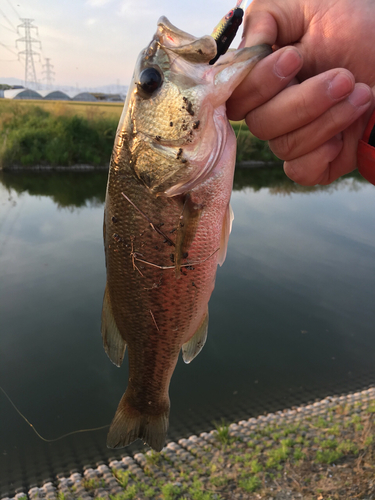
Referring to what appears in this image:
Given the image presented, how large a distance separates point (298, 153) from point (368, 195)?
21206 mm

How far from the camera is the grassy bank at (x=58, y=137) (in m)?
23.8

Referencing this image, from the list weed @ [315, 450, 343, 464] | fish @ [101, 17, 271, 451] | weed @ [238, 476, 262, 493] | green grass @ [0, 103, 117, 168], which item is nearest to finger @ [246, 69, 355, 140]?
fish @ [101, 17, 271, 451]

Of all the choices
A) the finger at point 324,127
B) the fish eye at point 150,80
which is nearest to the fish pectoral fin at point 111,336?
the fish eye at point 150,80

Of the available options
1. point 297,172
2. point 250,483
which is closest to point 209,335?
point 250,483

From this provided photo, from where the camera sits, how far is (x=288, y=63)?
61.7 inches

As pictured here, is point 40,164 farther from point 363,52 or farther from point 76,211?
point 363,52

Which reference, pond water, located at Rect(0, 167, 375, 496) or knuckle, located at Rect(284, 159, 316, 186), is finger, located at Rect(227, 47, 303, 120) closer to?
knuckle, located at Rect(284, 159, 316, 186)

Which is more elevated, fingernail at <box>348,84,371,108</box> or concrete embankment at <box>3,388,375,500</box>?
fingernail at <box>348,84,371,108</box>

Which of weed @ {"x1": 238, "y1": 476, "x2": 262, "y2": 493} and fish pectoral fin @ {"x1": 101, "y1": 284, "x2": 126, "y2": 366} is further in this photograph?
weed @ {"x1": 238, "y1": 476, "x2": 262, "y2": 493}

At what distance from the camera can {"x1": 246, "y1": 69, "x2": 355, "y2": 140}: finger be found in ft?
5.15

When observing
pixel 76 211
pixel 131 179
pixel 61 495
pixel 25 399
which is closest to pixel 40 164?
pixel 76 211

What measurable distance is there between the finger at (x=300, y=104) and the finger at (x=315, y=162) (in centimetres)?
33

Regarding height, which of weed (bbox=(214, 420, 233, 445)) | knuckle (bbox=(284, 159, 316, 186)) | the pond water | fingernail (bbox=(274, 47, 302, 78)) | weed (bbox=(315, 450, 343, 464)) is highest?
fingernail (bbox=(274, 47, 302, 78))

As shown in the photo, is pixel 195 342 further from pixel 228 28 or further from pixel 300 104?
pixel 228 28
